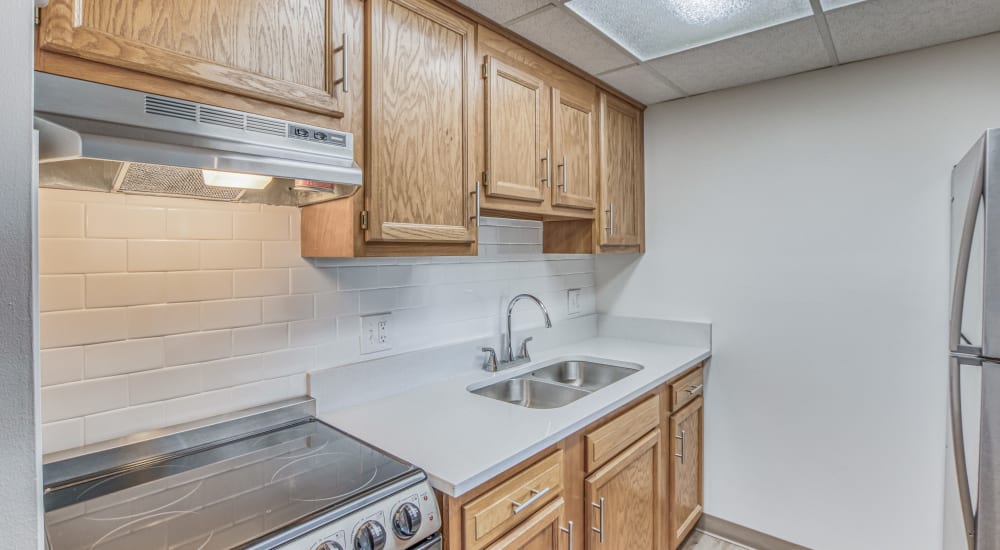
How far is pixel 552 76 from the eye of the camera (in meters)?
1.95

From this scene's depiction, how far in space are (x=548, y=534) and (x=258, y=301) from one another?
1057 mm

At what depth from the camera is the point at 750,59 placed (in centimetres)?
199

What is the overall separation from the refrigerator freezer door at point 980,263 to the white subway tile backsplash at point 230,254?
193 centimetres

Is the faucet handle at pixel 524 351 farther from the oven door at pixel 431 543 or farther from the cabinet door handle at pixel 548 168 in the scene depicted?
the oven door at pixel 431 543

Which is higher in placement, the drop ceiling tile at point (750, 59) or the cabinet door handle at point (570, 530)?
the drop ceiling tile at point (750, 59)

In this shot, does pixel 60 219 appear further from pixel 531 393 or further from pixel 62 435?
pixel 531 393

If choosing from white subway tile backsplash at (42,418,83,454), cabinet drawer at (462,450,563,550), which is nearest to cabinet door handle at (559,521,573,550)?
cabinet drawer at (462,450,563,550)

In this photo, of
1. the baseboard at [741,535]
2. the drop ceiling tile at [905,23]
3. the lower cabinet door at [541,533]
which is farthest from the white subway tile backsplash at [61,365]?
the baseboard at [741,535]

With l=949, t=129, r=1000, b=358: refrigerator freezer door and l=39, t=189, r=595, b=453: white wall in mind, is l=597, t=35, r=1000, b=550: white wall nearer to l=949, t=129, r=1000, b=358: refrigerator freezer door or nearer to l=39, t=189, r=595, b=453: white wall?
l=949, t=129, r=1000, b=358: refrigerator freezer door

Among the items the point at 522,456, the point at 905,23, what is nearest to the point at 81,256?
the point at 522,456

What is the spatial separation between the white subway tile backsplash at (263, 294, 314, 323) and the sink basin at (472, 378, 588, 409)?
740mm

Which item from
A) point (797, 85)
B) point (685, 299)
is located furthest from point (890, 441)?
point (797, 85)

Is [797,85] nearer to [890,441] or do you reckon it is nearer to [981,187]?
[981,187]

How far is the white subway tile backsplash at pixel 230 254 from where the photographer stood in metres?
1.29
